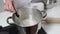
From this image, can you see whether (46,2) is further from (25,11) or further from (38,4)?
(25,11)

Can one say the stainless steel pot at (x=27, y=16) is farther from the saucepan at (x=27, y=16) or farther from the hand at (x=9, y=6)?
the hand at (x=9, y=6)

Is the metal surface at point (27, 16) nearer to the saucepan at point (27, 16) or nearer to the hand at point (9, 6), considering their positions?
the saucepan at point (27, 16)

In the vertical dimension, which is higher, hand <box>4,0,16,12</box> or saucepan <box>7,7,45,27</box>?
hand <box>4,0,16,12</box>

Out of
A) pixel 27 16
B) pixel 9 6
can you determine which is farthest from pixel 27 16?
pixel 9 6

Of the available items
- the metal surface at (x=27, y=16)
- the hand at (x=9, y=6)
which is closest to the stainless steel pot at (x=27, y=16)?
the metal surface at (x=27, y=16)

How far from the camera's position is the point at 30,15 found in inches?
34.6

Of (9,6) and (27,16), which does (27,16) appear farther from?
(9,6)

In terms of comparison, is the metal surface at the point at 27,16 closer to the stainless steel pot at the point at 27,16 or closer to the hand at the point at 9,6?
the stainless steel pot at the point at 27,16

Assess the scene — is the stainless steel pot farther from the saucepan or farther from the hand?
the hand

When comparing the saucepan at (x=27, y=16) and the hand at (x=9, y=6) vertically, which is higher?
the hand at (x=9, y=6)

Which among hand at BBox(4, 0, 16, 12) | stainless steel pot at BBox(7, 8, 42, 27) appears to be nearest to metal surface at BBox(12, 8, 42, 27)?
stainless steel pot at BBox(7, 8, 42, 27)

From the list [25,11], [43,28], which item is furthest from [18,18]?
[43,28]

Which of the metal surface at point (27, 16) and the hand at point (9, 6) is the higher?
the hand at point (9, 6)

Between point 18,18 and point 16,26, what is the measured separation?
0.11 meters
